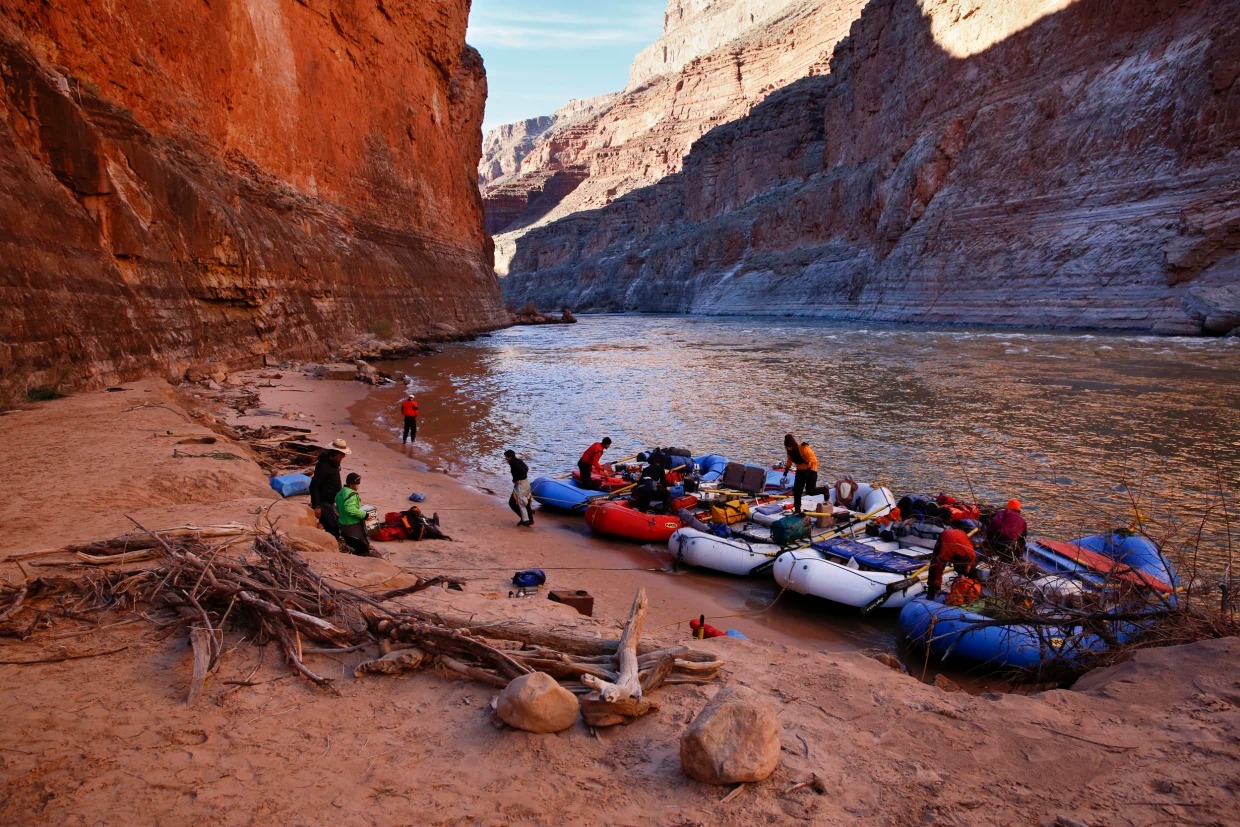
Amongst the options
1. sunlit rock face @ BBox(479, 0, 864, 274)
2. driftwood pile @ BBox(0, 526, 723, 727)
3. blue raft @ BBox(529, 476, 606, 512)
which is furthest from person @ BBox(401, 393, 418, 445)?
sunlit rock face @ BBox(479, 0, 864, 274)

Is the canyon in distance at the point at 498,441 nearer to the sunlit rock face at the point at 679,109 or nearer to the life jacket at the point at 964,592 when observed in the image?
the life jacket at the point at 964,592

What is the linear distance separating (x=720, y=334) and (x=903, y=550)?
119 ft

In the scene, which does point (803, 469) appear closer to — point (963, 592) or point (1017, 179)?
point (963, 592)

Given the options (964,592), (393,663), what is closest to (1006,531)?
(964,592)

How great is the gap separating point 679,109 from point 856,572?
123172mm

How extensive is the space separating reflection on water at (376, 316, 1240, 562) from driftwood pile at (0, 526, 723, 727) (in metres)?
2.86

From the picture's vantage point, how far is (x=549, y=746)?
2.95 m

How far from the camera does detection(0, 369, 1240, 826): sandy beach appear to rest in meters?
2.51

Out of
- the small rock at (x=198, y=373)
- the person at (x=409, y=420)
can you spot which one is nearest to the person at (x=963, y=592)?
the person at (x=409, y=420)

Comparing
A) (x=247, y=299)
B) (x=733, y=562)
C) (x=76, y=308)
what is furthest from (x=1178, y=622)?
(x=247, y=299)

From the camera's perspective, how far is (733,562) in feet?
23.8

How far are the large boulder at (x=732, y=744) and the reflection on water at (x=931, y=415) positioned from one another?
239 centimetres

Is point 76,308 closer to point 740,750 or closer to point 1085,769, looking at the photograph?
point 740,750

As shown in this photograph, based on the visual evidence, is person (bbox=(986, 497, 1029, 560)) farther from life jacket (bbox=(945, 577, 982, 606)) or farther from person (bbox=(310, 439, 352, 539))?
person (bbox=(310, 439, 352, 539))
